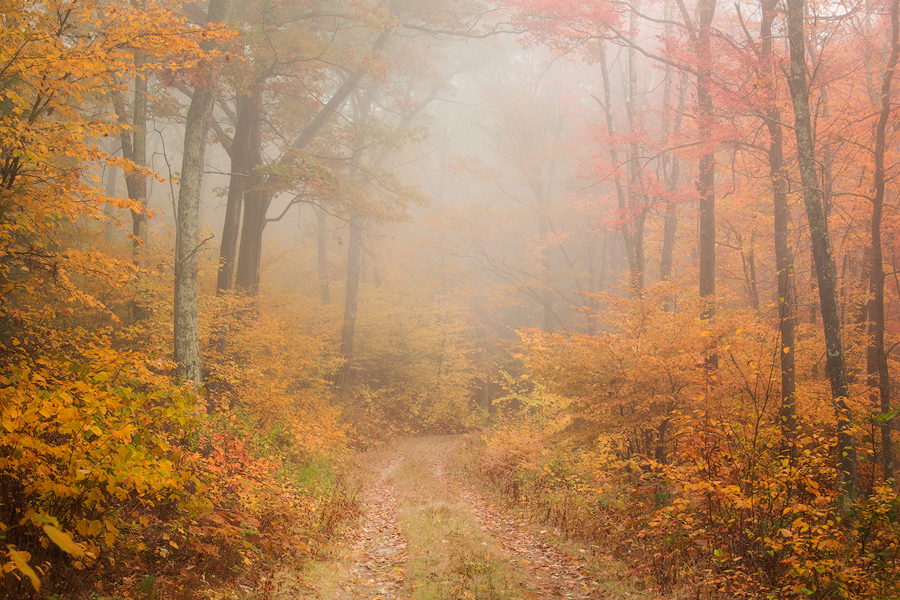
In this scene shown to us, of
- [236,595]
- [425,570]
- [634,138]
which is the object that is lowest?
[425,570]

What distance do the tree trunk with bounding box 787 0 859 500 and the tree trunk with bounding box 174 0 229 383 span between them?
918 centimetres

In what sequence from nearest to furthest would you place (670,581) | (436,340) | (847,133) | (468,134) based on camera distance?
1. (670,581)
2. (847,133)
3. (436,340)
4. (468,134)

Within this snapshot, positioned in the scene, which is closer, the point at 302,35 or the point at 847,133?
the point at 847,133

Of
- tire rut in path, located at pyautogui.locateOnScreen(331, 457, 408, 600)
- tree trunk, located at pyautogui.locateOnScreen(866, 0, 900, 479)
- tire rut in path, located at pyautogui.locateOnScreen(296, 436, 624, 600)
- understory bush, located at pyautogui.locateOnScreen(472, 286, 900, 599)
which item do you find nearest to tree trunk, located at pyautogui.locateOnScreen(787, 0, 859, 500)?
understory bush, located at pyautogui.locateOnScreen(472, 286, 900, 599)

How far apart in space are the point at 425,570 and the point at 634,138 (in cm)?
1234

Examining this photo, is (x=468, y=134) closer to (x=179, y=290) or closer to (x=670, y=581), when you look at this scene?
(x=179, y=290)

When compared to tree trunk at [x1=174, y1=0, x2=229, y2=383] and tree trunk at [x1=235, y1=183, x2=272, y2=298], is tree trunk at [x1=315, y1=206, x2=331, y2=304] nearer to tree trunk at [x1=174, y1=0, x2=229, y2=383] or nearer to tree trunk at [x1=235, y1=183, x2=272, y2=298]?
tree trunk at [x1=235, y1=183, x2=272, y2=298]

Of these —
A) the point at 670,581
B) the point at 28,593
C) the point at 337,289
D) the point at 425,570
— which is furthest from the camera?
the point at 337,289

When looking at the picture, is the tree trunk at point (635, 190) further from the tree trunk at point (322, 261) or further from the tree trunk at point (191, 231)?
the tree trunk at point (322, 261)

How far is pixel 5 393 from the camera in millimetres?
3035

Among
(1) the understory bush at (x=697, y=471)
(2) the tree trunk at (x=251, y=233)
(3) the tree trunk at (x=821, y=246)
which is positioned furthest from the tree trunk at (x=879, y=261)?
(2) the tree trunk at (x=251, y=233)

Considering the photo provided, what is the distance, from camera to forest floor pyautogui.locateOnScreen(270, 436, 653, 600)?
4.56 meters

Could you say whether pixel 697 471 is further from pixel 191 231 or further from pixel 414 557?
pixel 191 231

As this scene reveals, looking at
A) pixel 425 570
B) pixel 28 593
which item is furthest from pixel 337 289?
pixel 28 593
